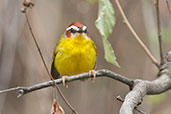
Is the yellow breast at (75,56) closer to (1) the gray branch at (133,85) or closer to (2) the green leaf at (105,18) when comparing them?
(1) the gray branch at (133,85)

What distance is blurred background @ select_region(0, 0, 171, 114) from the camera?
4.49m

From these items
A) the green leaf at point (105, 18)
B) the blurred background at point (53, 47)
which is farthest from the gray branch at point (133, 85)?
the blurred background at point (53, 47)

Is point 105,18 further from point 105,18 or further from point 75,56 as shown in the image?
point 75,56

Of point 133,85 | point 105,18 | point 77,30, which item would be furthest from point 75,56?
point 105,18

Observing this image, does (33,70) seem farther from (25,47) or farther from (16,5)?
(16,5)

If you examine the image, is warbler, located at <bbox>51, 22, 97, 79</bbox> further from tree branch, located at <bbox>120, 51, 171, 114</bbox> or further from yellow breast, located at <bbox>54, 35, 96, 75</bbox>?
tree branch, located at <bbox>120, 51, 171, 114</bbox>

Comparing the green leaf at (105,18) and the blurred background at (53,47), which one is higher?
the green leaf at (105,18)

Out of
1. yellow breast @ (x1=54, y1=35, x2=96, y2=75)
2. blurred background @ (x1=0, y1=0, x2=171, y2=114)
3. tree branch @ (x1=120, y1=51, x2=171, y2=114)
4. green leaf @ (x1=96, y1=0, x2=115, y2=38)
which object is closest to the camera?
green leaf @ (x1=96, y1=0, x2=115, y2=38)

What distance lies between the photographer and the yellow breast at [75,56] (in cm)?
367

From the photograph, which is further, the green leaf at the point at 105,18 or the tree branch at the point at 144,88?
the tree branch at the point at 144,88

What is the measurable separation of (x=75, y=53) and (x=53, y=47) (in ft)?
4.87

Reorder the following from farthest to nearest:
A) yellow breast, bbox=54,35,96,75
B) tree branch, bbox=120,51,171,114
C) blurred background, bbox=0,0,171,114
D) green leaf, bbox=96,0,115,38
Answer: blurred background, bbox=0,0,171,114 < yellow breast, bbox=54,35,96,75 < tree branch, bbox=120,51,171,114 < green leaf, bbox=96,0,115,38

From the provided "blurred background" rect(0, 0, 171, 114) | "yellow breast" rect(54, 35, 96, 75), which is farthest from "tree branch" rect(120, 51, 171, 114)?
"blurred background" rect(0, 0, 171, 114)

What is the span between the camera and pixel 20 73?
5.57 metres
